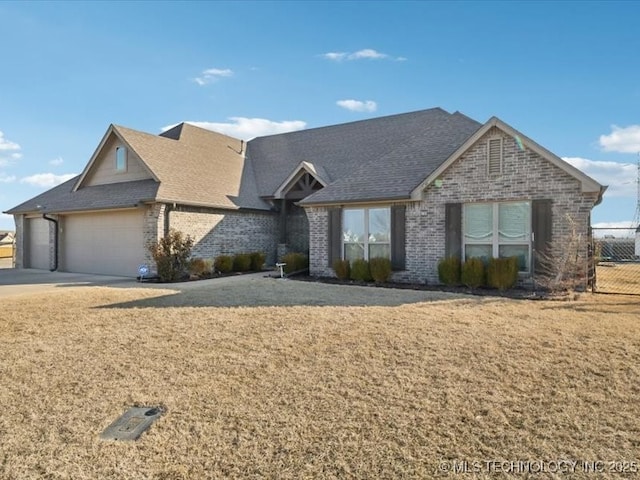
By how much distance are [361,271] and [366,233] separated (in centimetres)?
143

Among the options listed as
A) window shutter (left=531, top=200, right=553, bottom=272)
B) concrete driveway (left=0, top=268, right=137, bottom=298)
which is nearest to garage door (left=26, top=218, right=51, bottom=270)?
concrete driveway (left=0, top=268, right=137, bottom=298)

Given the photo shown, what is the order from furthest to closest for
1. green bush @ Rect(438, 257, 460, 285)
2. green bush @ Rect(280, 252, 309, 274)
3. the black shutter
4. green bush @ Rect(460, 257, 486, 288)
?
green bush @ Rect(280, 252, 309, 274)
the black shutter
green bush @ Rect(438, 257, 460, 285)
green bush @ Rect(460, 257, 486, 288)

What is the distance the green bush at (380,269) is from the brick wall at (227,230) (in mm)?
7799

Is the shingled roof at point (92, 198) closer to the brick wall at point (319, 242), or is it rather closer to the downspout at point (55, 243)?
the downspout at point (55, 243)

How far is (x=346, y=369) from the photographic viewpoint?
18.0 feet

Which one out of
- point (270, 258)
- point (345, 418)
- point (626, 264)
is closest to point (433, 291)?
point (345, 418)

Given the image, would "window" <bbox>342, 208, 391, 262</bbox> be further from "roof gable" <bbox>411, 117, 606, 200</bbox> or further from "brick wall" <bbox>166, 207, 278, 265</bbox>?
"brick wall" <bbox>166, 207, 278, 265</bbox>

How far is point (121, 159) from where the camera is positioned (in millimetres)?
19469

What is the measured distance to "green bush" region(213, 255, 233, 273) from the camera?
59.4 feet

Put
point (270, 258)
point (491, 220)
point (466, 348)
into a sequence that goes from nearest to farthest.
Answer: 1. point (466, 348)
2. point (491, 220)
3. point (270, 258)

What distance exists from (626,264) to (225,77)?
71.8ft

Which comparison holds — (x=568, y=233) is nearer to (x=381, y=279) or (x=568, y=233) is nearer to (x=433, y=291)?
(x=433, y=291)

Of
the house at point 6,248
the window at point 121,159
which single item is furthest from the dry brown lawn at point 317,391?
the house at point 6,248

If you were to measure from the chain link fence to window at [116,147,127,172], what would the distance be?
729 inches
